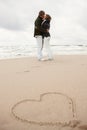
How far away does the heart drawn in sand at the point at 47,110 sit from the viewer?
355 cm

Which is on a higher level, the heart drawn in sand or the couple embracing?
the couple embracing

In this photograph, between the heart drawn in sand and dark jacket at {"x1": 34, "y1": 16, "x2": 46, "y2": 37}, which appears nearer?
the heart drawn in sand

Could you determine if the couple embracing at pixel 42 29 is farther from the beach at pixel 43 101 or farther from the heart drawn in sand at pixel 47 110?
the heart drawn in sand at pixel 47 110

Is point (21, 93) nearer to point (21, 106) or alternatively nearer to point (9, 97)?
point (9, 97)

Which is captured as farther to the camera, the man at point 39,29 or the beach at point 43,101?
the man at point 39,29

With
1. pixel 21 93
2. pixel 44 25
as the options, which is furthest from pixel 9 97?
pixel 44 25

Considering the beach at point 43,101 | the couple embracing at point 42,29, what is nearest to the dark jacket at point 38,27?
the couple embracing at point 42,29

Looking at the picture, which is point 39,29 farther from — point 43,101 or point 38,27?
point 43,101

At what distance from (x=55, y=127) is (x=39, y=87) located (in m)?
1.60

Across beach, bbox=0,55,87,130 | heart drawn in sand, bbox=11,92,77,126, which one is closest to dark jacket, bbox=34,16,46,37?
beach, bbox=0,55,87,130

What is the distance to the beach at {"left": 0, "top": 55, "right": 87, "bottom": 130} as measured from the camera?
3.47 metres

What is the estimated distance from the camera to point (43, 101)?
4.18 metres

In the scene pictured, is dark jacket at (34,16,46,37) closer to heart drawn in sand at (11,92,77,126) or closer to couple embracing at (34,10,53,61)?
couple embracing at (34,10,53,61)

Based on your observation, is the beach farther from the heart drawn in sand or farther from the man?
the man
